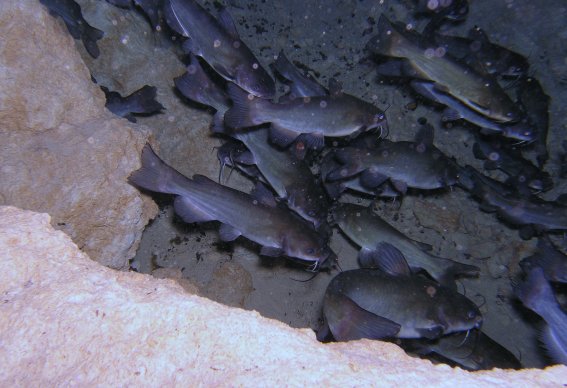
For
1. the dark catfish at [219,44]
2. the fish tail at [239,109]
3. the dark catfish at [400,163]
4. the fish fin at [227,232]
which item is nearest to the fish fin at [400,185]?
the dark catfish at [400,163]

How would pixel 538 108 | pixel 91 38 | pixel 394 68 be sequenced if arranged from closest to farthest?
pixel 91 38 < pixel 394 68 < pixel 538 108

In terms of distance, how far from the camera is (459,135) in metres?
6.56

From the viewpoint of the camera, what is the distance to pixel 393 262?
14.8 ft

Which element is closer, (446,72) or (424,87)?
(446,72)

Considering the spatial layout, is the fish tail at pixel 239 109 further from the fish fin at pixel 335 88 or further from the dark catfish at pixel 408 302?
the dark catfish at pixel 408 302

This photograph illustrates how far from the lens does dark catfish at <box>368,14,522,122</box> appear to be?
4.75m

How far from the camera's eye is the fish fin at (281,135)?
15.9 ft

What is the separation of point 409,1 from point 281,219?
5.31 meters

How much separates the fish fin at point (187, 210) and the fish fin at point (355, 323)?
6.26 ft

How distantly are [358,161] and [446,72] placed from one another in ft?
5.63

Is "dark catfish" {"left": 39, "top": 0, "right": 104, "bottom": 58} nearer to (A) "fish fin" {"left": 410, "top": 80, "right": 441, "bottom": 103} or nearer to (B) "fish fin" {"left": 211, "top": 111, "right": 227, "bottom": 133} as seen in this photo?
(B) "fish fin" {"left": 211, "top": 111, "right": 227, "bottom": 133}

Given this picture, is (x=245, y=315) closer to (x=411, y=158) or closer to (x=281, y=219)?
(x=281, y=219)

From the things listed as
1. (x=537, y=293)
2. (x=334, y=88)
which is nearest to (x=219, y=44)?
(x=334, y=88)

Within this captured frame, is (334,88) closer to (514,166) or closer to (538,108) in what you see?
(514,166)
